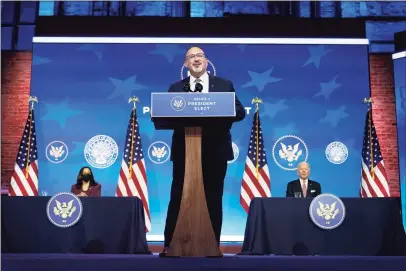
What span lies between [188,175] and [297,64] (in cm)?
453

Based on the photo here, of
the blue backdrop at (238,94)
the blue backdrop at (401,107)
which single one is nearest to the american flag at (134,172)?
the blue backdrop at (238,94)

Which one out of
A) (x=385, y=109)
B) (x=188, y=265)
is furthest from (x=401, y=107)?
(x=188, y=265)

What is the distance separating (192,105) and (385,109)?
499 cm

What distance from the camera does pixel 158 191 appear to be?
638 centimetres

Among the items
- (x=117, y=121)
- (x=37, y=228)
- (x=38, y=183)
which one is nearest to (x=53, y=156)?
(x=38, y=183)

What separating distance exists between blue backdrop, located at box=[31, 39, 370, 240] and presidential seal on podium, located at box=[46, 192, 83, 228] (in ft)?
10.5

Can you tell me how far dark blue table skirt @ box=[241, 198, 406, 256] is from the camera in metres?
3.20

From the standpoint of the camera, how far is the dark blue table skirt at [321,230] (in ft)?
10.5

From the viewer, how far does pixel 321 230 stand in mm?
3209

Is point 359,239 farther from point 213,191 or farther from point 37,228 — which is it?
point 37,228

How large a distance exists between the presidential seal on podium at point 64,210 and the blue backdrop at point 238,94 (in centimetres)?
319

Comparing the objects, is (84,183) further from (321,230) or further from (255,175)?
(321,230)

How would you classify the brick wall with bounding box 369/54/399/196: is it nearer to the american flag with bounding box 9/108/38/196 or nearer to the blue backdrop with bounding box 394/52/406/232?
the blue backdrop with bounding box 394/52/406/232

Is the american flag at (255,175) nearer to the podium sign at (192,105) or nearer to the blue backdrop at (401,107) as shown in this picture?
the blue backdrop at (401,107)
